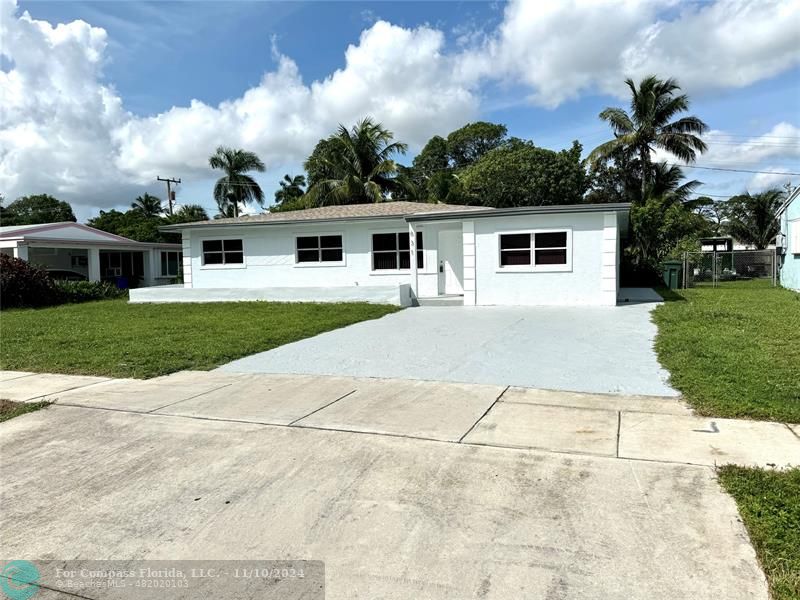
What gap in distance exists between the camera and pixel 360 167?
3291 centimetres

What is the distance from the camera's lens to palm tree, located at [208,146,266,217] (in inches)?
1601

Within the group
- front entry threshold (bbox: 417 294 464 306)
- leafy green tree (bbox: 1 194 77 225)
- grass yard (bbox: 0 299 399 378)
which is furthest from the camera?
leafy green tree (bbox: 1 194 77 225)

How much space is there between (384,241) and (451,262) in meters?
2.80

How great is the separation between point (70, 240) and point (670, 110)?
1261 inches

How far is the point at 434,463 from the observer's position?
14.3 ft

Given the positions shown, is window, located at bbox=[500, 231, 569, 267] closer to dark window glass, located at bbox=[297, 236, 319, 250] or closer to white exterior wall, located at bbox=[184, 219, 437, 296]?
white exterior wall, located at bbox=[184, 219, 437, 296]

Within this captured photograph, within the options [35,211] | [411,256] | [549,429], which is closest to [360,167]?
[411,256]

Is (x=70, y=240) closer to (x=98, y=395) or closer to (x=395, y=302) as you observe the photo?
(x=395, y=302)

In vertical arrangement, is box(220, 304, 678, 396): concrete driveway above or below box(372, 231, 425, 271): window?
below

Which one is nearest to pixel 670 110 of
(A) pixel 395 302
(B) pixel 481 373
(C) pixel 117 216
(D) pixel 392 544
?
(A) pixel 395 302

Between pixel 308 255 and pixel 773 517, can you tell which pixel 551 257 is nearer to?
pixel 308 255

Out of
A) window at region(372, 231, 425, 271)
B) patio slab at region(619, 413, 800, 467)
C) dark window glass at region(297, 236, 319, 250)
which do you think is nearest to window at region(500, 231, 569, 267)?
window at region(372, 231, 425, 271)

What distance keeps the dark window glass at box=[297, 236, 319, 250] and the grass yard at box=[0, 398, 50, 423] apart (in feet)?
47.8

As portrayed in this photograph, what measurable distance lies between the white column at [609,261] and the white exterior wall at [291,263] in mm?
5271
